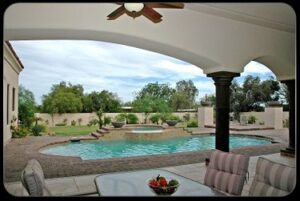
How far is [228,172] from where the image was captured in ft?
8.94

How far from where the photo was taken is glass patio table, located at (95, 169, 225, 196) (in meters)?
2.46

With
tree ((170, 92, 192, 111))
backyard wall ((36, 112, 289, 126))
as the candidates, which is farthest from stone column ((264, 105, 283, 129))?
tree ((170, 92, 192, 111))

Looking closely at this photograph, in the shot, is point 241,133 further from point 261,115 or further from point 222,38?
point 222,38

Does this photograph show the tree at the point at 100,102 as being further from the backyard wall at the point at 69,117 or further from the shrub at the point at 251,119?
the shrub at the point at 251,119

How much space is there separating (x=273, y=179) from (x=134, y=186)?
1.34m

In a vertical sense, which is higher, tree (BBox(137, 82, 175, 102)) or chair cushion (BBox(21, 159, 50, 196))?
tree (BBox(137, 82, 175, 102))

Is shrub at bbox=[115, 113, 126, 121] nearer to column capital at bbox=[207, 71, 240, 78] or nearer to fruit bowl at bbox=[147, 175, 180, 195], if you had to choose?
column capital at bbox=[207, 71, 240, 78]

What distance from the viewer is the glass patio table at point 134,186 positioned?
2.46m

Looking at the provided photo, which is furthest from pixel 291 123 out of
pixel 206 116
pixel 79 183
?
pixel 206 116

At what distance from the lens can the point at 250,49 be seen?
570 centimetres

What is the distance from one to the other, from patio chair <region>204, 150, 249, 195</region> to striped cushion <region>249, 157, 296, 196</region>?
200 millimetres

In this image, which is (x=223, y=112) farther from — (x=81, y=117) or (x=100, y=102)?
(x=100, y=102)

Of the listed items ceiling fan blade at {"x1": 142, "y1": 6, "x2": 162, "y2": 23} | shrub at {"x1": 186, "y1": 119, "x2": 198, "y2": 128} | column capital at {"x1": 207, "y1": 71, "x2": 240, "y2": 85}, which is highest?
ceiling fan blade at {"x1": 142, "y1": 6, "x2": 162, "y2": 23}

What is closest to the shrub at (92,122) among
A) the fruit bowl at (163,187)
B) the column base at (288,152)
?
the column base at (288,152)
